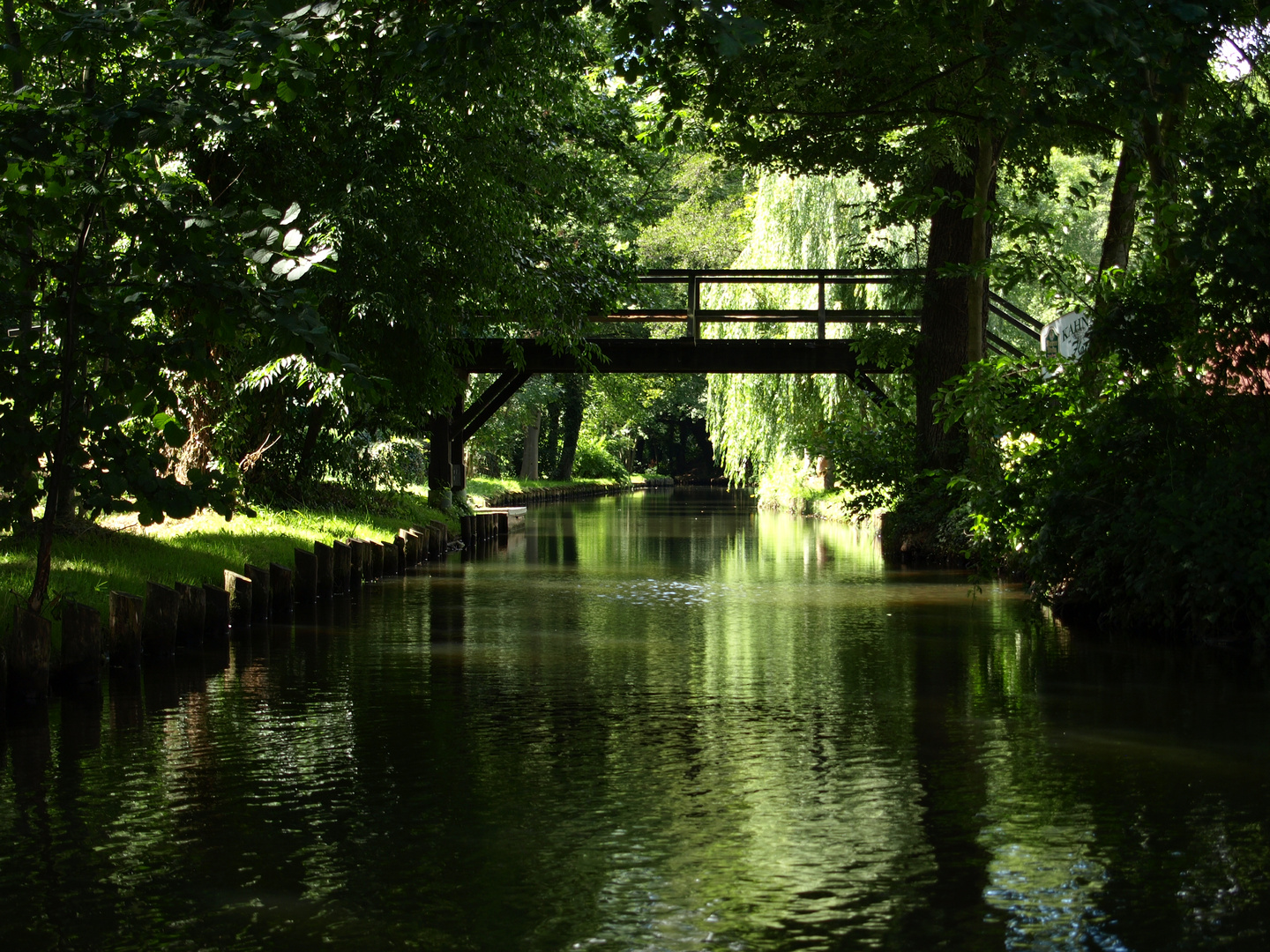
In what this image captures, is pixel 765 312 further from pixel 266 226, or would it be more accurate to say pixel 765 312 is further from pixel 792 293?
pixel 266 226

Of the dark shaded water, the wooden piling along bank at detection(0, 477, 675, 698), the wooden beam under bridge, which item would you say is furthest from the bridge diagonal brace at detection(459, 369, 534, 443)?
the dark shaded water

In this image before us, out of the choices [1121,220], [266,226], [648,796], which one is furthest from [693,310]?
[648,796]

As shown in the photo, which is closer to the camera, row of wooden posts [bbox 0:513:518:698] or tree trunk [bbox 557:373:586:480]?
row of wooden posts [bbox 0:513:518:698]

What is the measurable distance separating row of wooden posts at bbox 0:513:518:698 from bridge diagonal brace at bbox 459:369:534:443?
5.98 metres

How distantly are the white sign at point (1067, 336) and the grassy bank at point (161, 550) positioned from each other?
7.93 meters

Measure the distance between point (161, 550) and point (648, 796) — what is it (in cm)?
711

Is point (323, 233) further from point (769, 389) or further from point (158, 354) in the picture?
point (769, 389)

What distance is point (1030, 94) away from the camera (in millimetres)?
9125

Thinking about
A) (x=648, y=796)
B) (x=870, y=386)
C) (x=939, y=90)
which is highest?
(x=939, y=90)

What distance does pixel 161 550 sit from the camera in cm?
1209

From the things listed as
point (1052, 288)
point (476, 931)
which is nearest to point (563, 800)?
point (476, 931)

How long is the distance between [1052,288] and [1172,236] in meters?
3.14

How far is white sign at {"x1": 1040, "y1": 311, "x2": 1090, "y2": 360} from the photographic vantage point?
14016 millimetres

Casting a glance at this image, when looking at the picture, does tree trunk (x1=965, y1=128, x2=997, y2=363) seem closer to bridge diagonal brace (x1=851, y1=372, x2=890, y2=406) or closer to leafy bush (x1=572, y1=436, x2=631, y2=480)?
bridge diagonal brace (x1=851, y1=372, x2=890, y2=406)
